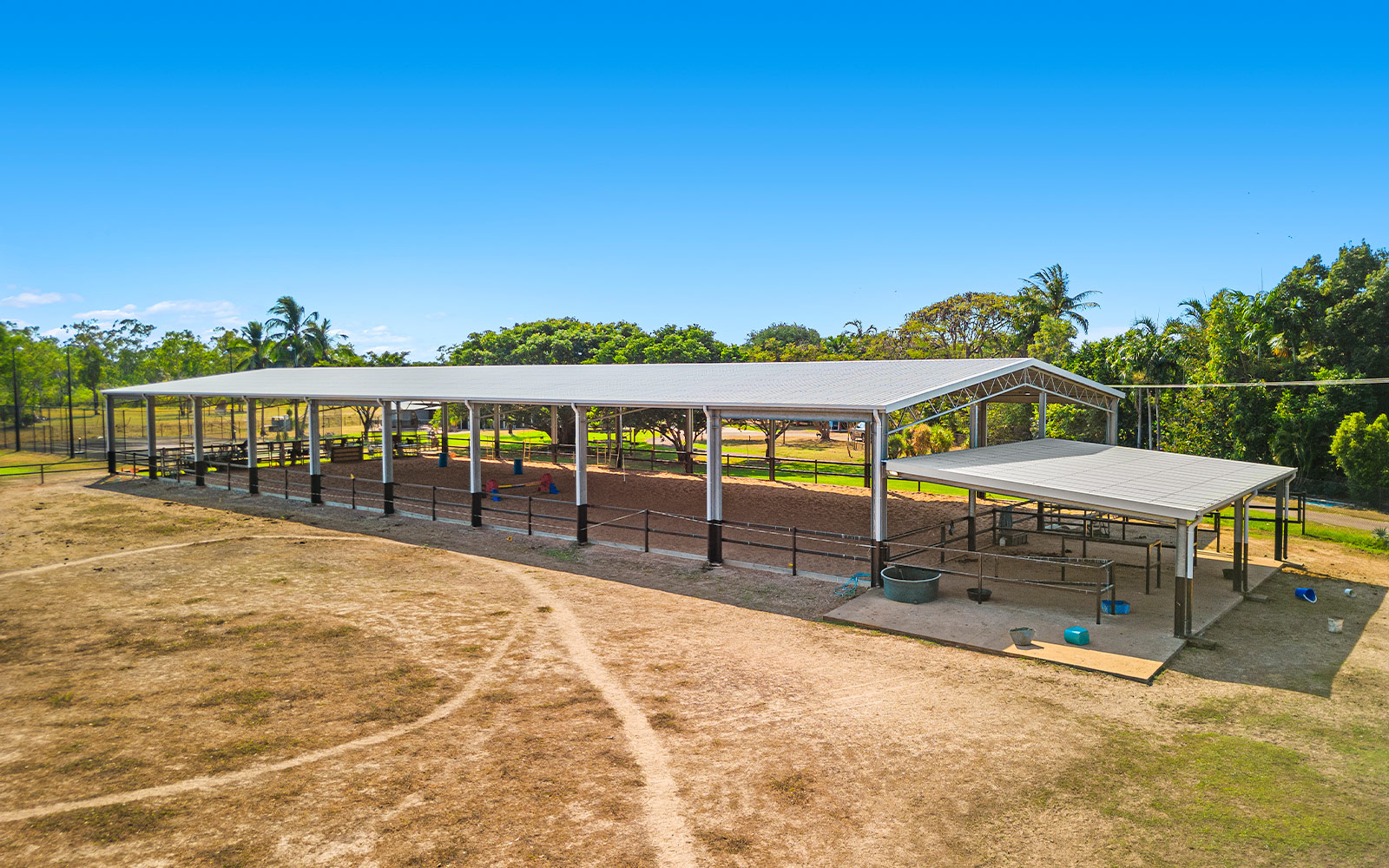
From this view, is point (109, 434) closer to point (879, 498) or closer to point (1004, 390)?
point (879, 498)

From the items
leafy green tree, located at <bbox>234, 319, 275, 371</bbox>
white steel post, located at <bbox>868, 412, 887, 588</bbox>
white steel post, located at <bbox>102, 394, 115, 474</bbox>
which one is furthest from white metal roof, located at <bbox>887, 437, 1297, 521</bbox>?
leafy green tree, located at <bbox>234, 319, 275, 371</bbox>

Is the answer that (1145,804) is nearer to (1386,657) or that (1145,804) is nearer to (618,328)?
(1386,657)

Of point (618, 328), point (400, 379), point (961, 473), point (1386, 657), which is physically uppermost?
point (618, 328)

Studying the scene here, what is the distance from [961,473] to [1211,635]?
4.14m

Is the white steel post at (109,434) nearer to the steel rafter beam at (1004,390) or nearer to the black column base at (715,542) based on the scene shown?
the black column base at (715,542)

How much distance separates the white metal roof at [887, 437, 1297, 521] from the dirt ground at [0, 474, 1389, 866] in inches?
80.3

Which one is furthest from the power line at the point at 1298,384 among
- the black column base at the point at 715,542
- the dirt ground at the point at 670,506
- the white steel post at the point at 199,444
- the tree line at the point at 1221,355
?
the white steel post at the point at 199,444

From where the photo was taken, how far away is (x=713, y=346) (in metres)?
48.7

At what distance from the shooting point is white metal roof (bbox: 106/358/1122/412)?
14867 millimetres

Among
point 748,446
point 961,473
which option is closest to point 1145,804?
point 961,473

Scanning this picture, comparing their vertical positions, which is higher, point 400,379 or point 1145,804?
point 400,379

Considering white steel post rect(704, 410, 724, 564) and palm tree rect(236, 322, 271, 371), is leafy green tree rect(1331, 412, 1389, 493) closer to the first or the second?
white steel post rect(704, 410, 724, 564)

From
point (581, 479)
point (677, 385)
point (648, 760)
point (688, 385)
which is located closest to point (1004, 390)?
point (688, 385)

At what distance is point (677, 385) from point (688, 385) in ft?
1.04
